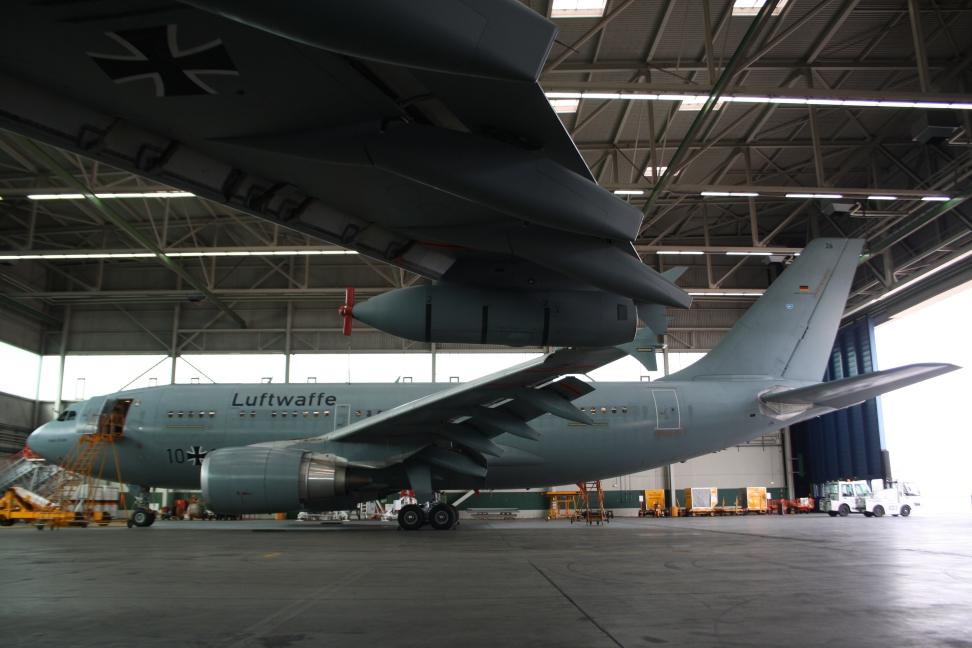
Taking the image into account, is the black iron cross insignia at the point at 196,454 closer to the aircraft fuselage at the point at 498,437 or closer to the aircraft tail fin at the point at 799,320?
the aircraft fuselage at the point at 498,437

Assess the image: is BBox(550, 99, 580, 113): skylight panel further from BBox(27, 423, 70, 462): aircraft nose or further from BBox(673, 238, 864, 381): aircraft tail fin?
BBox(27, 423, 70, 462): aircraft nose

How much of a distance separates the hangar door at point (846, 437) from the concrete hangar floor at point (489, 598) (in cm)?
2388

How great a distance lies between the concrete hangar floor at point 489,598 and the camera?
2.99 meters

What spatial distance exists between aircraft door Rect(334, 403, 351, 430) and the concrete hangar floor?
22.5 feet

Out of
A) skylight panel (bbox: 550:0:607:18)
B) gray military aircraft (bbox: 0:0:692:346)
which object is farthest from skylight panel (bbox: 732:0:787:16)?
gray military aircraft (bbox: 0:0:692:346)

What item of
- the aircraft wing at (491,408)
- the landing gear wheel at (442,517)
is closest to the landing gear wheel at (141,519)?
the aircraft wing at (491,408)

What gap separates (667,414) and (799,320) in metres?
4.16

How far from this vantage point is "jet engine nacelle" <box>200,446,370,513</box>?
10797 millimetres

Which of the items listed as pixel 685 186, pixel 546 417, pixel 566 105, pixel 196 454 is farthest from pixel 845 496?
pixel 196 454

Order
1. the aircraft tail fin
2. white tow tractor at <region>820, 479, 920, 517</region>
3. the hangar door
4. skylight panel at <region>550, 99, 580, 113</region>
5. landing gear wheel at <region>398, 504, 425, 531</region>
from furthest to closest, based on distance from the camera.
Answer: the hangar door < white tow tractor at <region>820, 479, 920, 517</region> < skylight panel at <region>550, 99, 580, 113</region> < the aircraft tail fin < landing gear wheel at <region>398, 504, 425, 531</region>

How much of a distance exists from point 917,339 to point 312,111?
30066 mm

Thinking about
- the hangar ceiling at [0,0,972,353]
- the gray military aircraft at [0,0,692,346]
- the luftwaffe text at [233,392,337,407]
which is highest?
the hangar ceiling at [0,0,972,353]

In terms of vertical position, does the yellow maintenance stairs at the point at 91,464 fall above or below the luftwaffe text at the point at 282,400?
below

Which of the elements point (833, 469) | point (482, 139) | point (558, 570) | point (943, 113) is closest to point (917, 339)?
point (833, 469)
